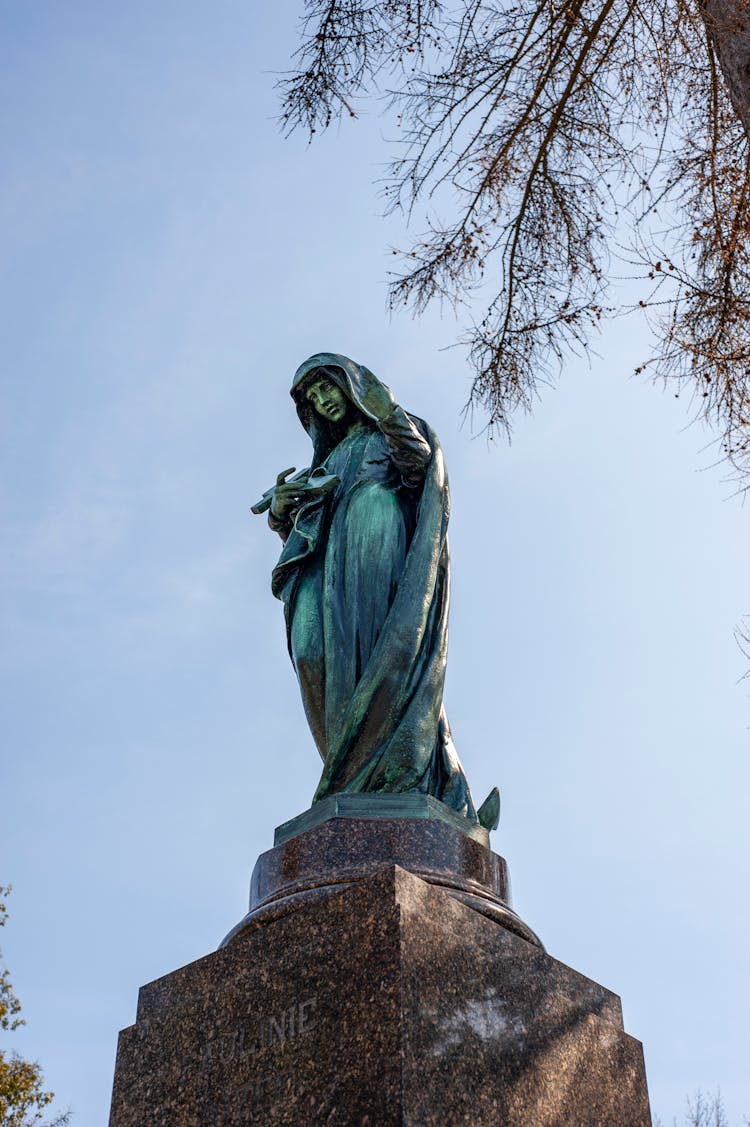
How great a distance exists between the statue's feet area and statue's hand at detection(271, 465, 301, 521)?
1571mm

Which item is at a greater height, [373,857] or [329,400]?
[329,400]

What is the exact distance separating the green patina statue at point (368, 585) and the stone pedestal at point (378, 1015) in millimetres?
479

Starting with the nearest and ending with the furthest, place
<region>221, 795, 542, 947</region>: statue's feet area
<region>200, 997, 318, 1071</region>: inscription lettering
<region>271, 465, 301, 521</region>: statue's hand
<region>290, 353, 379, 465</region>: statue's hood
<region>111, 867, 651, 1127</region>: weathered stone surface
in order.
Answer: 1. <region>111, 867, 651, 1127</region>: weathered stone surface
2. <region>200, 997, 318, 1071</region>: inscription lettering
3. <region>221, 795, 542, 947</region>: statue's feet area
4. <region>271, 465, 301, 521</region>: statue's hand
5. <region>290, 353, 379, 465</region>: statue's hood

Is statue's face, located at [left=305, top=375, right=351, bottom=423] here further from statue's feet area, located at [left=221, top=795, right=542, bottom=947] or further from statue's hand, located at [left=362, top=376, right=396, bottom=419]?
statue's feet area, located at [left=221, top=795, right=542, bottom=947]

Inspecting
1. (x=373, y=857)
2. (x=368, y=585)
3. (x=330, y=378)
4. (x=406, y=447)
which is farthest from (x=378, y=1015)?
(x=330, y=378)

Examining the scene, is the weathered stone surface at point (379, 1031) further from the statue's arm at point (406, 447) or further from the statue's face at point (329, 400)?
the statue's face at point (329, 400)

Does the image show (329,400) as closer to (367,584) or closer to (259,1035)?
(367,584)

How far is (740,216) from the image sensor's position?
709 cm

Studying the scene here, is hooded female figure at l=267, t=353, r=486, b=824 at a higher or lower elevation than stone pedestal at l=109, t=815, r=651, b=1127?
higher

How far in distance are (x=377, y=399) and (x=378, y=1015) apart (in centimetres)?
304

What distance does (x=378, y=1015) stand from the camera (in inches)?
140

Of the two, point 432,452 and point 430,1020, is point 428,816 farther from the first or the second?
point 432,452

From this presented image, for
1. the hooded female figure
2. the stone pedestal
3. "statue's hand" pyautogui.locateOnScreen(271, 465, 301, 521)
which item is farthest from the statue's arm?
the stone pedestal

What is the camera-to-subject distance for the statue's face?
606 centimetres
